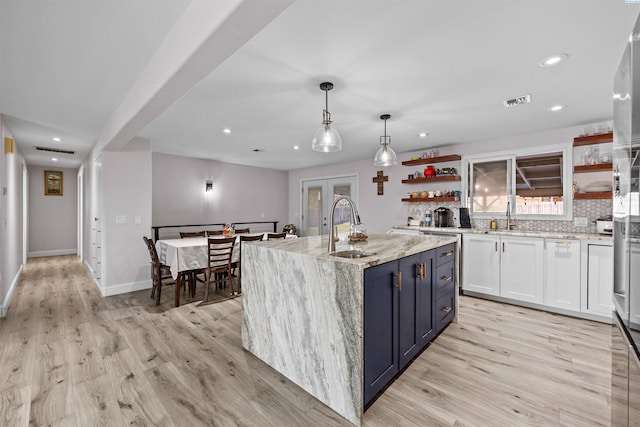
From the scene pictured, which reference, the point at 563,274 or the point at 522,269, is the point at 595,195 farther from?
the point at 522,269

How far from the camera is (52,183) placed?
23.8ft

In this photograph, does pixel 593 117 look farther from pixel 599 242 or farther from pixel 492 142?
pixel 599 242

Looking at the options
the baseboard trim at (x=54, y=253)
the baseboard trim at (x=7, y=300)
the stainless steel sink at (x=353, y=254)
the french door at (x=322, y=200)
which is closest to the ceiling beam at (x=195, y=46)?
the stainless steel sink at (x=353, y=254)

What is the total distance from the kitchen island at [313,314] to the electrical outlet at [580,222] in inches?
106

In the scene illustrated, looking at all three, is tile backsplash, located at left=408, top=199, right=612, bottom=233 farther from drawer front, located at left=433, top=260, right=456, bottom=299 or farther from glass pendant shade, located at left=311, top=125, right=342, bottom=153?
glass pendant shade, located at left=311, top=125, right=342, bottom=153

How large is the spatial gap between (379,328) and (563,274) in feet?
9.63

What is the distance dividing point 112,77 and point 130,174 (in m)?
2.20

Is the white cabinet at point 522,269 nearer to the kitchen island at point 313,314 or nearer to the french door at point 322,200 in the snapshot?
the kitchen island at point 313,314

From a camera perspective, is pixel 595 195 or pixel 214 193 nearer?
pixel 595 195

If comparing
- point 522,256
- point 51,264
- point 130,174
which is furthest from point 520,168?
point 51,264

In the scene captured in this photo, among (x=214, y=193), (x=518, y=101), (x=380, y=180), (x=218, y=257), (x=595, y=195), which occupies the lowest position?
(x=218, y=257)

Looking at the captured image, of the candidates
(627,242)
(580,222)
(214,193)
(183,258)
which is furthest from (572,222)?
(214,193)

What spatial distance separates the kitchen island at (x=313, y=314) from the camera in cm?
167

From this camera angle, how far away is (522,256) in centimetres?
363
